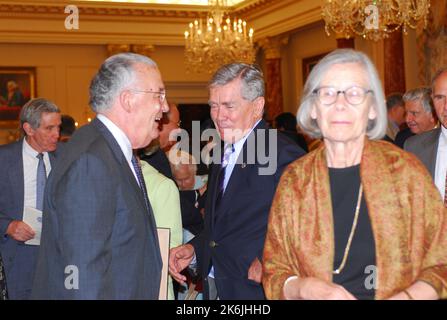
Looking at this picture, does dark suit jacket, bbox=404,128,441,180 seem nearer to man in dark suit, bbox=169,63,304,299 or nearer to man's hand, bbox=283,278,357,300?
man in dark suit, bbox=169,63,304,299

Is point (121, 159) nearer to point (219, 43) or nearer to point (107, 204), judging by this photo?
point (107, 204)

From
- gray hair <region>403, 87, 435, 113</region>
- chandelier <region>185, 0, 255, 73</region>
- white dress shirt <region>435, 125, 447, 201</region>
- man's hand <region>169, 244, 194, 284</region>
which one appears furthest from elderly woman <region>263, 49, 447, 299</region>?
chandelier <region>185, 0, 255, 73</region>

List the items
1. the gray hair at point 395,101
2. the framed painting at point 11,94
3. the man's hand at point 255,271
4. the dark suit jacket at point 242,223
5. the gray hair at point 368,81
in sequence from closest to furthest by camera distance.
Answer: the gray hair at point 368,81 < the man's hand at point 255,271 < the dark suit jacket at point 242,223 < the gray hair at point 395,101 < the framed painting at point 11,94

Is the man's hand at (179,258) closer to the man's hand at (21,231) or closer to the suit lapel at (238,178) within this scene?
the suit lapel at (238,178)

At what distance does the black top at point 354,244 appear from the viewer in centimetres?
230

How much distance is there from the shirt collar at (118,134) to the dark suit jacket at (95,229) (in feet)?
0.08

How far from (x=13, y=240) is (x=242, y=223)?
6.44 ft

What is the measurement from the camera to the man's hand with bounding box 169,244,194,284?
11.6ft

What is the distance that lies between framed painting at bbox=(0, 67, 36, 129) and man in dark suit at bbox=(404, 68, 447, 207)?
40.9 feet

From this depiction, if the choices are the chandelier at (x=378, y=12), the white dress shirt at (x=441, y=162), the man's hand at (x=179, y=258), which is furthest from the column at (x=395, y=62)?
the man's hand at (x=179, y=258)

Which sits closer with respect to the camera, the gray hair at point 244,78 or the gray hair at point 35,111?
the gray hair at point 244,78

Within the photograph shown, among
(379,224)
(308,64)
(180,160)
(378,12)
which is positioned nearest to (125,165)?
(379,224)
